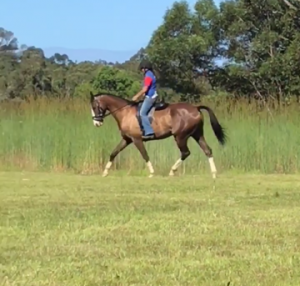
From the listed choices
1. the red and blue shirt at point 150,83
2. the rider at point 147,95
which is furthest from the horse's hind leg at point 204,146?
the red and blue shirt at point 150,83

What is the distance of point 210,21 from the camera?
3725 centimetres

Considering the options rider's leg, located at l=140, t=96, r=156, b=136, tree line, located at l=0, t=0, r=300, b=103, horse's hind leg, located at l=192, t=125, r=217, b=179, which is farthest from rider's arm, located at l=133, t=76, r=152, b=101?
tree line, located at l=0, t=0, r=300, b=103

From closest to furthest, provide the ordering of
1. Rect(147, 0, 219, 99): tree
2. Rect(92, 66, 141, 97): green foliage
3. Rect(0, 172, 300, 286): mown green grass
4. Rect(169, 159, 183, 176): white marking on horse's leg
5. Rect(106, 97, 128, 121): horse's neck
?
Rect(0, 172, 300, 286): mown green grass → Rect(169, 159, 183, 176): white marking on horse's leg → Rect(106, 97, 128, 121): horse's neck → Rect(147, 0, 219, 99): tree → Rect(92, 66, 141, 97): green foliage

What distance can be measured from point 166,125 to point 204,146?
34.7 inches

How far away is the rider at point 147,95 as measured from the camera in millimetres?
16109

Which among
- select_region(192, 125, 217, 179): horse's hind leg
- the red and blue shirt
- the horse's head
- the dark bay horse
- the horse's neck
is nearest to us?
the red and blue shirt

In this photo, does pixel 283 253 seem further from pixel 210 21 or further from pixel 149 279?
pixel 210 21

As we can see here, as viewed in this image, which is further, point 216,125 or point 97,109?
point 97,109

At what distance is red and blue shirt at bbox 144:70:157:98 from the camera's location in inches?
633

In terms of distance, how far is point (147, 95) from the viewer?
1627cm

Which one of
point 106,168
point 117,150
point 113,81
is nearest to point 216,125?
point 117,150

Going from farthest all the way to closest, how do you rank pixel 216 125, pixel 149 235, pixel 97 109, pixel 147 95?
pixel 97 109 < pixel 216 125 < pixel 147 95 < pixel 149 235

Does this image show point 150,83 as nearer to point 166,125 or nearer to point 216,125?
point 166,125

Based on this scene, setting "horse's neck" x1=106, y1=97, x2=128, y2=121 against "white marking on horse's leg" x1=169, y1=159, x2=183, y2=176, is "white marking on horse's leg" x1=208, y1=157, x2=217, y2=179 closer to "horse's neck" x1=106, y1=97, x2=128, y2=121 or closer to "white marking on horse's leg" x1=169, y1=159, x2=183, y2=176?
"white marking on horse's leg" x1=169, y1=159, x2=183, y2=176
